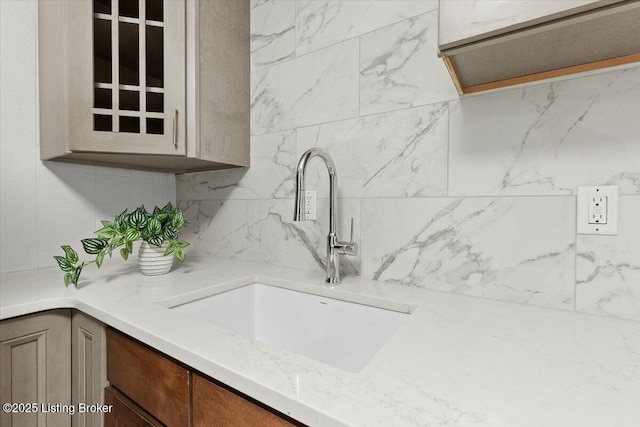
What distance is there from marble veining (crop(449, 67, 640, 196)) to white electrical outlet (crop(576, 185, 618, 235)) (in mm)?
21

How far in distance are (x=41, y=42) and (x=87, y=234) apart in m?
0.78

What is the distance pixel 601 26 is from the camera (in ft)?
1.77

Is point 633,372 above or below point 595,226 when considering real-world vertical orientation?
below

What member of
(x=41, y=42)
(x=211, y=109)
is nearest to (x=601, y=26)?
(x=211, y=109)

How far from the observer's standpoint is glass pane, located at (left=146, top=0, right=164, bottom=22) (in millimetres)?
1104

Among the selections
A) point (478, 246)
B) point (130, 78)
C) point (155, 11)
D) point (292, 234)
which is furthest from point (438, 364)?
point (155, 11)

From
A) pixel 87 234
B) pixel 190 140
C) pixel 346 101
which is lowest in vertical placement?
pixel 87 234

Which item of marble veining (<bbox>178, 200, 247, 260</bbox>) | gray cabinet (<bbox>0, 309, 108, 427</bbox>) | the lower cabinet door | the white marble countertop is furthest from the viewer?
marble veining (<bbox>178, 200, 247, 260</bbox>)

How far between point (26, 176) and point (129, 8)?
29.8 inches

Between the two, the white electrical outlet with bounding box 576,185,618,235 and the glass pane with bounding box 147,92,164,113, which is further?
the glass pane with bounding box 147,92,164,113

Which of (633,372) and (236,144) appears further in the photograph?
(236,144)

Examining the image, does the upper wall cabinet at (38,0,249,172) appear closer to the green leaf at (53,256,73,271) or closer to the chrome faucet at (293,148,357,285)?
the green leaf at (53,256,73,271)

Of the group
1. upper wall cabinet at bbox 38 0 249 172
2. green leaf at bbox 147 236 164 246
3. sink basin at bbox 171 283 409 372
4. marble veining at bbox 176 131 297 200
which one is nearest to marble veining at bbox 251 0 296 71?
upper wall cabinet at bbox 38 0 249 172

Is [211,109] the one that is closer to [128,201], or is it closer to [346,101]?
[346,101]
